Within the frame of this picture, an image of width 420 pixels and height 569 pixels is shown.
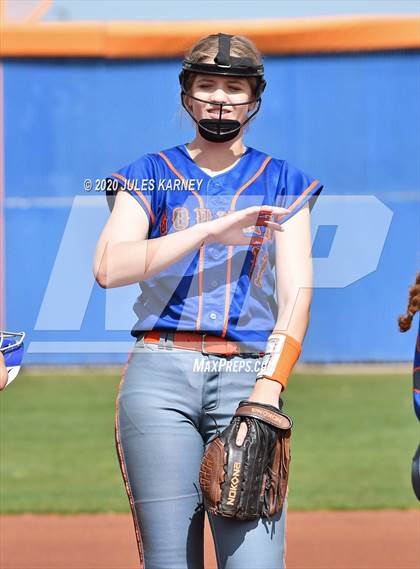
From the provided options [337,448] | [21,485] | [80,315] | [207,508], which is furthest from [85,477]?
[207,508]

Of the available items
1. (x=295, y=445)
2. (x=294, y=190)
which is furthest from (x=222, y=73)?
(x=295, y=445)

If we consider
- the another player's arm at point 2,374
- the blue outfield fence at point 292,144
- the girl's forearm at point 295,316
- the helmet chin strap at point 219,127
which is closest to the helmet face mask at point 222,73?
the helmet chin strap at point 219,127

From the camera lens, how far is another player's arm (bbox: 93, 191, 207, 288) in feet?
7.04

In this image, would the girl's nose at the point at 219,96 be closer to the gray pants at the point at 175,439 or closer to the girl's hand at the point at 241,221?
the girl's hand at the point at 241,221

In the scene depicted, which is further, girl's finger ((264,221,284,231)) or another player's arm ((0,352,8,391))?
another player's arm ((0,352,8,391))

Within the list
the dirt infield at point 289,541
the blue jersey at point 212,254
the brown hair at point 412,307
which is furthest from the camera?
the dirt infield at point 289,541

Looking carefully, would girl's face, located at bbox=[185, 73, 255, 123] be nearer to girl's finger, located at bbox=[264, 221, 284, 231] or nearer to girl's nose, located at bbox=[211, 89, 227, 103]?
girl's nose, located at bbox=[211, 89, 227, 103]

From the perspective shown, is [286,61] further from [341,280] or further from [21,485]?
[341,280]

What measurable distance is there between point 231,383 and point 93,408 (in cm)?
647

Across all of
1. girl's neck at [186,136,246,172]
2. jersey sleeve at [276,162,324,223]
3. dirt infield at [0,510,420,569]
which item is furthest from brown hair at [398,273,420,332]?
dirt infield at [0,510,420,569]

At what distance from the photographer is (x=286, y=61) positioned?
6.81 m

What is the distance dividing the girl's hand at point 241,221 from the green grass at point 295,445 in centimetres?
359

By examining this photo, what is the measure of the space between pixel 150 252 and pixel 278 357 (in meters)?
0.35

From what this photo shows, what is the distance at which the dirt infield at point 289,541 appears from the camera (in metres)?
4.42
